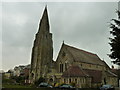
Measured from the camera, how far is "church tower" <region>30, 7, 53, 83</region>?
231 ft

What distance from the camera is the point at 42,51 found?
2881 inches

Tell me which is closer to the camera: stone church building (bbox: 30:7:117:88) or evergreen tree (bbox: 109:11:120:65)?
evergreen tree (bbox: 109:11:120:65)

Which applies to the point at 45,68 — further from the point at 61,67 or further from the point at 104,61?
the point at 104,61

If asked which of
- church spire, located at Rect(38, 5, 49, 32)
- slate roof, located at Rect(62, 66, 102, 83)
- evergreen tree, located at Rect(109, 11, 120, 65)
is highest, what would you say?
church spire, located at Rect(38, 5, 49, 32)

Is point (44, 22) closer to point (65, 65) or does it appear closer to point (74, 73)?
point (65, 65)

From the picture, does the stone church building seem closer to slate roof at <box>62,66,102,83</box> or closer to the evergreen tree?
slate roof at <box>62,66,102,83</box>

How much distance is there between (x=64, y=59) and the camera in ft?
192

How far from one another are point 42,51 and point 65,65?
17.6 m

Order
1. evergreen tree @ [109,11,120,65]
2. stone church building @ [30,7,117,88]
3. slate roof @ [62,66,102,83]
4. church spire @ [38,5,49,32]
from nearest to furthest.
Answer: evergreen tree @ [109,11,120,65]
slate roof @ [62,66,102,83]
stone church building @ [30,7,117,88]
church spire @ [38,5,49,32]

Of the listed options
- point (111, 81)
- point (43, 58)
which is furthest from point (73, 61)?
point (43, 58)

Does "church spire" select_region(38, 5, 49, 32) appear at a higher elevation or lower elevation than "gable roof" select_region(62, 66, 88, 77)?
higher

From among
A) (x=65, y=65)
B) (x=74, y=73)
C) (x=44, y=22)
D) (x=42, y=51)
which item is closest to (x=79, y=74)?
(x=74, y=73)

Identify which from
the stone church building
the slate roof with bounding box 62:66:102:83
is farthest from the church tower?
the slate roof with bounding box 62:66:102:83

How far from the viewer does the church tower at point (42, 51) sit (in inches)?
2773
